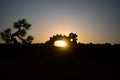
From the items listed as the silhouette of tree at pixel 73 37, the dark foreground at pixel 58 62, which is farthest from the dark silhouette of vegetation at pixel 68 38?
the dark foreground at pixel 58 62

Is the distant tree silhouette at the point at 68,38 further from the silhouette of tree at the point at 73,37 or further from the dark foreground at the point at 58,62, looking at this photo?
the dark foreground at the point at 58,62

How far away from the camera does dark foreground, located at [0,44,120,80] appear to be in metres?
5.19

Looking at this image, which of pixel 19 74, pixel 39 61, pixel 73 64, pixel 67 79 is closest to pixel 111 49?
pixel 73 64

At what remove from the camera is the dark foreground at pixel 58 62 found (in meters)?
5.19

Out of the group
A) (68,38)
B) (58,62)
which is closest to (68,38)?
(68,38)

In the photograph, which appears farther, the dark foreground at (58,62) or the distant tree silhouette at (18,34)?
the distant tree silhouette at (18,34)

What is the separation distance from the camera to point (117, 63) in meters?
5.46

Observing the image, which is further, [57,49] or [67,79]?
[67,79]

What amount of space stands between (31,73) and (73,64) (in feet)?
4.12

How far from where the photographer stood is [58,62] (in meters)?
5.30

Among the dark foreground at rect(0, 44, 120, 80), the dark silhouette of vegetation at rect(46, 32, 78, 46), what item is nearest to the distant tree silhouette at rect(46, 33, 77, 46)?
the dark silhouette of vegetation at rect(46, 32, 78, 46)

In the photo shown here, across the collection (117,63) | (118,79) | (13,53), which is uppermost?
(13,53)

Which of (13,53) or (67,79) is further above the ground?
(13,53)

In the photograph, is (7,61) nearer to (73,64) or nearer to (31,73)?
(31,73)
